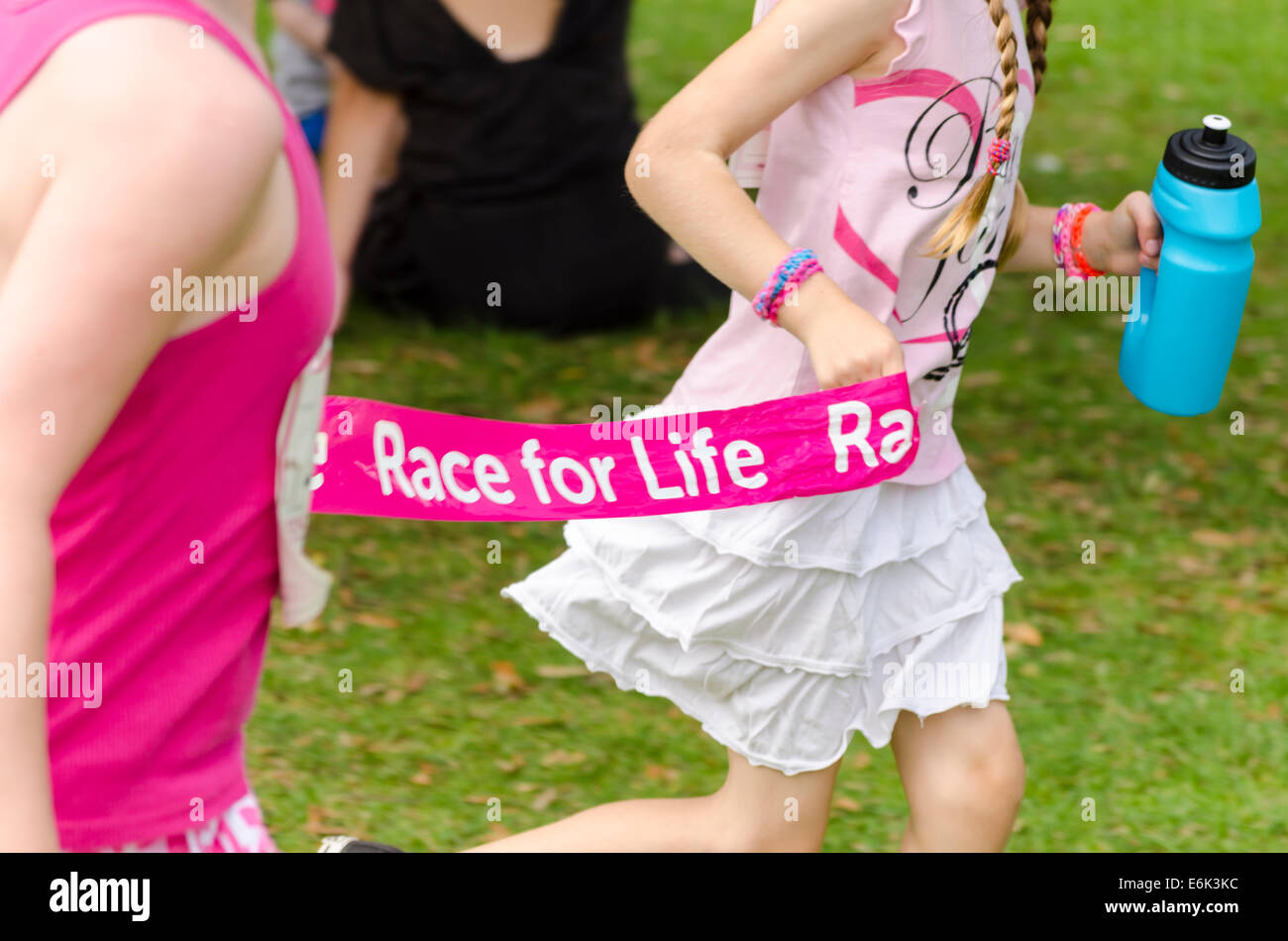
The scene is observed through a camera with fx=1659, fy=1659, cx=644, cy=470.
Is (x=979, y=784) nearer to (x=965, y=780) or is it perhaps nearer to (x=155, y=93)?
(x=965, y=780)

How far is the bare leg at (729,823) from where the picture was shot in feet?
8.17

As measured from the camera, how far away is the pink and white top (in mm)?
2162

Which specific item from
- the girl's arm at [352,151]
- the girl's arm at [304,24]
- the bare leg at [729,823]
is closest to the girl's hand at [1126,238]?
the bare leg at [729,823]

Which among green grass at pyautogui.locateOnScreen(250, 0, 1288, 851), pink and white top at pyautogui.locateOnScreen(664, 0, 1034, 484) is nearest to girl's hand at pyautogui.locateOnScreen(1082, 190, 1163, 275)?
pink and white top at pyautogui.locateOnScreen(664, 0, 1034, 484)

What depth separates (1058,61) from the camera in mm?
10172

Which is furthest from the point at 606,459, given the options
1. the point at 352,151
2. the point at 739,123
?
the point at 352,151

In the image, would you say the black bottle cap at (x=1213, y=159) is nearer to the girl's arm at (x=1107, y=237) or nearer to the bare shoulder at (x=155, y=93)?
the girl's arm at (x=1107, y=237)

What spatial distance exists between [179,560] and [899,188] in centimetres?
112

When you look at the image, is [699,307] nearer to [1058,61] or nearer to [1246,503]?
[1246,503]

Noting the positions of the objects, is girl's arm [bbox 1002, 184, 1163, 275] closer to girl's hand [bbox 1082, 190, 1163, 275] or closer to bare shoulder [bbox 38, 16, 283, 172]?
girl's hand [bbox 1082, 190, 1163, 275]

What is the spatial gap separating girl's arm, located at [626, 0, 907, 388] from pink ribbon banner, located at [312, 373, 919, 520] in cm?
14

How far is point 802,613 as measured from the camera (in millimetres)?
2375
